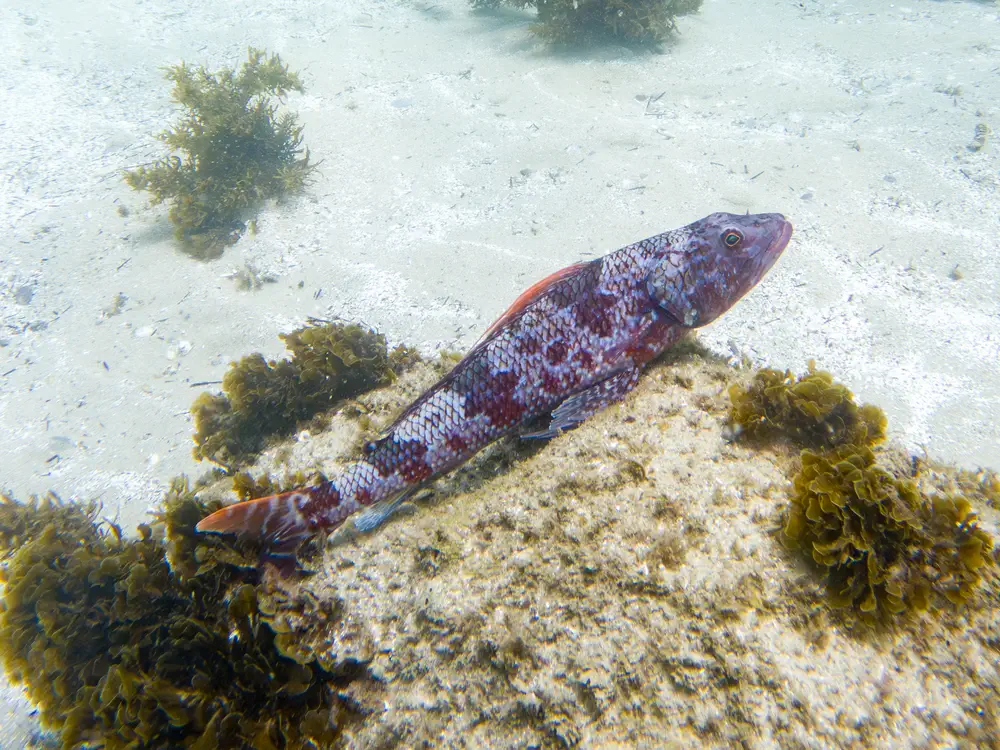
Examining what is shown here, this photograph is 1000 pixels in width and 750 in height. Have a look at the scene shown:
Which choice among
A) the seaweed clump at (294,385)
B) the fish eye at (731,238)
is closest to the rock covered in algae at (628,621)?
the fish eye at (731,238)

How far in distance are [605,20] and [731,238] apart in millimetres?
9776

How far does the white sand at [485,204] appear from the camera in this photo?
17.2 feet

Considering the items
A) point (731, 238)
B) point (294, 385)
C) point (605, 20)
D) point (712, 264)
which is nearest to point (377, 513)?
point (294, 385)

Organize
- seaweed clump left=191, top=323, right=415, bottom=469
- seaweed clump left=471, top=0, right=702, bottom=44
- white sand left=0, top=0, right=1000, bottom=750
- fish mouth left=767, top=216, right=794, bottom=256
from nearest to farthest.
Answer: fish mouth left=767, top=216, right=794, bottom=256
seaweed clump left=191, top=323, right=415, bottom=469
white sand left=0, top=0, right=1000, bottom=750
seaweed clump left=471, top=0, right=702, bottom=44

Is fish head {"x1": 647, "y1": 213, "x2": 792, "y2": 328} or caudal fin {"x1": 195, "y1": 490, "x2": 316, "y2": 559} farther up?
fish head {"x1": 647, "y1": 213, "x2": 792, "y2": 328}

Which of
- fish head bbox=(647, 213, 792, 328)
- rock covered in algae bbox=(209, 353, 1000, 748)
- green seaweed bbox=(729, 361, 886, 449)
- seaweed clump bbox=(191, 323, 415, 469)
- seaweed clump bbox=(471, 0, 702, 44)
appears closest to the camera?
rock covered in algae bbox=(209, 353, 1000, 748)

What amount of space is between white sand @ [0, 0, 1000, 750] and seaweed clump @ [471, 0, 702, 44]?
0.43 m

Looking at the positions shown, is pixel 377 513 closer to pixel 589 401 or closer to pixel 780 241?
pixel 589 401

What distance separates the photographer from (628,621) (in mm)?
1907

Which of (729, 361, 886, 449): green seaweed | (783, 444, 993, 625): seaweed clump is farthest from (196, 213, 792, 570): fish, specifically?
(783, 444, 993, 625): seaweed clump

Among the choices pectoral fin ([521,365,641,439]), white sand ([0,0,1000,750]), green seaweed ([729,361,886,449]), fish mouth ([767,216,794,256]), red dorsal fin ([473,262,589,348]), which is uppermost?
fish mouth ([767,216,794,256])

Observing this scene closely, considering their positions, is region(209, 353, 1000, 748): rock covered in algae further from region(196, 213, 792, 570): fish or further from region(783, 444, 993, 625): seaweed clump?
region(196, 213, 792, 570): fish

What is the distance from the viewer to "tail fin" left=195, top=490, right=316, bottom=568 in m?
2.46

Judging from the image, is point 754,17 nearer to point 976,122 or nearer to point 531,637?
point 976,122
